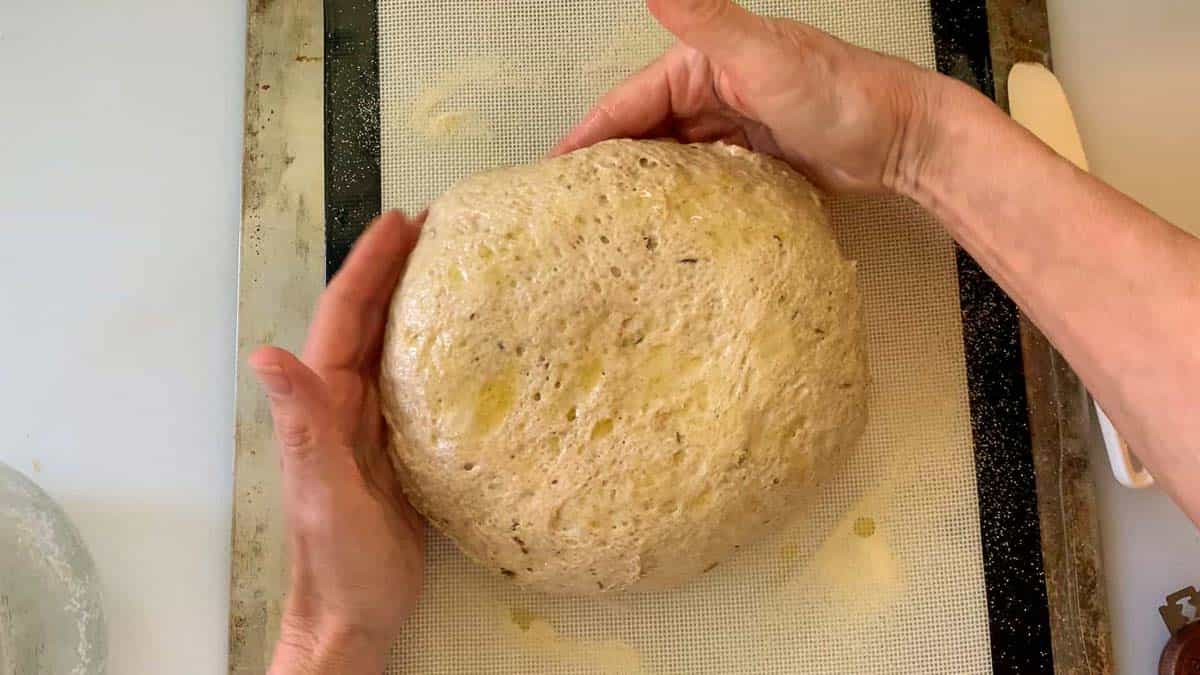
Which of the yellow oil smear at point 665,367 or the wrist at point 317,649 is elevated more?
the yellow oil smear at point 665,367

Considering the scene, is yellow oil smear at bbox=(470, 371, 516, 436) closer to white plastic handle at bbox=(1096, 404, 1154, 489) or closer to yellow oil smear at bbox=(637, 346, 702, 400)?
yellow oil smear at bbox=(637, 346, 702, 400)

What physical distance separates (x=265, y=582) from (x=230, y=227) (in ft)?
1.64

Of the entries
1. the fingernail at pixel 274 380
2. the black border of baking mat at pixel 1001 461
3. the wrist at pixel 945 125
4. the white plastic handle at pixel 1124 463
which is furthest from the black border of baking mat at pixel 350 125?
the white plastic handle at pixel 1124 463

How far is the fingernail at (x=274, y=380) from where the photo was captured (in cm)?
92

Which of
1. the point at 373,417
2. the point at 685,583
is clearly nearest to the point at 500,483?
the point at 373,417

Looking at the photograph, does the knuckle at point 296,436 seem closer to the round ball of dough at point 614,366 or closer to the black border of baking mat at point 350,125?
the round ball of dough at point 614,366

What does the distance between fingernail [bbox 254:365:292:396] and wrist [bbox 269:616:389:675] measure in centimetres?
33

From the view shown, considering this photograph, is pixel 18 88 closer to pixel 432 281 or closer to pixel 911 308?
pixel 432 281

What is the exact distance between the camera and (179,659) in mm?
1258

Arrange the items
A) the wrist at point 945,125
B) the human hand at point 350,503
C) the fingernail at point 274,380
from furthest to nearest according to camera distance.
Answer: the wrist at point 945,125
the human hand at point 350,503
the fingernail at point 274,380

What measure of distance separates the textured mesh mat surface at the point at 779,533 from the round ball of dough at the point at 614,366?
0.17m

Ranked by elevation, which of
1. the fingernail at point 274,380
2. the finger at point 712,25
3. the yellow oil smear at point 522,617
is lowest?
the yellow oil smear at point 522,617

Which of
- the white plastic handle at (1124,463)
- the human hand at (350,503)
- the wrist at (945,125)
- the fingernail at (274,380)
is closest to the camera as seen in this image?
the fingernail at (274,380)

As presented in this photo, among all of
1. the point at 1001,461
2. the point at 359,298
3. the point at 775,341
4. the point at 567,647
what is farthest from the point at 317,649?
the point at 1001,461
